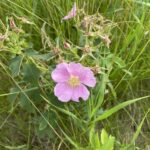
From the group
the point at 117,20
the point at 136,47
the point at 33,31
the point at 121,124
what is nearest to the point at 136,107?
the point at 121,124

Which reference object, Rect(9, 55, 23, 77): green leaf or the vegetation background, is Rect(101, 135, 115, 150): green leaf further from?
Rect(9, 55, 23, 77): green leaf

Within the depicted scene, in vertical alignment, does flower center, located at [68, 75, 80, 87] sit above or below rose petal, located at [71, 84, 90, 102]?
above

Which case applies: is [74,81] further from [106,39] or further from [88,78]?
[106,39]

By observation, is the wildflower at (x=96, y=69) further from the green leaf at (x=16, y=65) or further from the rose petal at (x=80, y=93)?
the green leaf at (x=16, y=65)

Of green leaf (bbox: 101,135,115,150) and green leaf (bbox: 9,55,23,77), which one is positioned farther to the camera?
green leaf (bbox: 9,55,23,77)

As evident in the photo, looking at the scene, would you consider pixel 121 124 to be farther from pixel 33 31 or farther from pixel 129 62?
pixel 33 31

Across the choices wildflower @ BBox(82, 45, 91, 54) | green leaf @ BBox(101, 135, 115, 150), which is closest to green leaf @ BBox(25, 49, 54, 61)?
→ wildflower @ BBox(82, 45, 91, 54)

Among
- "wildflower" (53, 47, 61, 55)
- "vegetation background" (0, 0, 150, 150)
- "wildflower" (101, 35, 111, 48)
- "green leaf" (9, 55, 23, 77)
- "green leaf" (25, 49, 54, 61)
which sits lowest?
"vegetation background" (0, 0, 150, 150)

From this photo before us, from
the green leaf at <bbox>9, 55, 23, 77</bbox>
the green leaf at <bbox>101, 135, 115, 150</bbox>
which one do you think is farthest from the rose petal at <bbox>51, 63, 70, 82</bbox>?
the green leaf at <bbox>101, 135, 115, 150</bbox>
